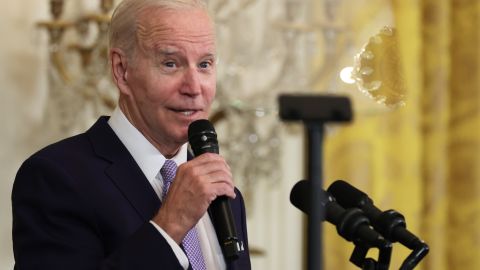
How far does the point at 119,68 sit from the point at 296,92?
3.93ft

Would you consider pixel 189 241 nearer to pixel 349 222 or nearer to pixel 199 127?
pixel 199 127

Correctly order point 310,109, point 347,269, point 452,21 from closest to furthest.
A: point 310,109 < point 347,269 < point 452,21

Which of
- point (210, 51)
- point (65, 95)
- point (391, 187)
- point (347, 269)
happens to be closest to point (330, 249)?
point (347, 269)

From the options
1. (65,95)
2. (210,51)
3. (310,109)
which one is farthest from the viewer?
(65,95)

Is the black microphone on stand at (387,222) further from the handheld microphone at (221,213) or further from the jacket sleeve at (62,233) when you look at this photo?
the jacket sleeve at (62,233)

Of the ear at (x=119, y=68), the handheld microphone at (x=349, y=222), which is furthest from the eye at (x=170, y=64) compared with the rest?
the handheld microphone at (x=349, y=222)

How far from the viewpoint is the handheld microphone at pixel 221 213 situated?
161 centimetres

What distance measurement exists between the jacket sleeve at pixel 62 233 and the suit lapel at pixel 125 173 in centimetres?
9

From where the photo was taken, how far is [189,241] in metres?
1.79

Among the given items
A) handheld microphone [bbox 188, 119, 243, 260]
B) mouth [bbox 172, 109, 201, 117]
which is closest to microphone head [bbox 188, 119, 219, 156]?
handheld microphone [bbox 188, 119, 243, 260]

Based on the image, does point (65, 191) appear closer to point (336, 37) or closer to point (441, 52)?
point (336, 37)

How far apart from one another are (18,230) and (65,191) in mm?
102

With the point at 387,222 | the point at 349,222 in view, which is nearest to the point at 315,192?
the point at 349,222

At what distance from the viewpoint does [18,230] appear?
5.51 feet
